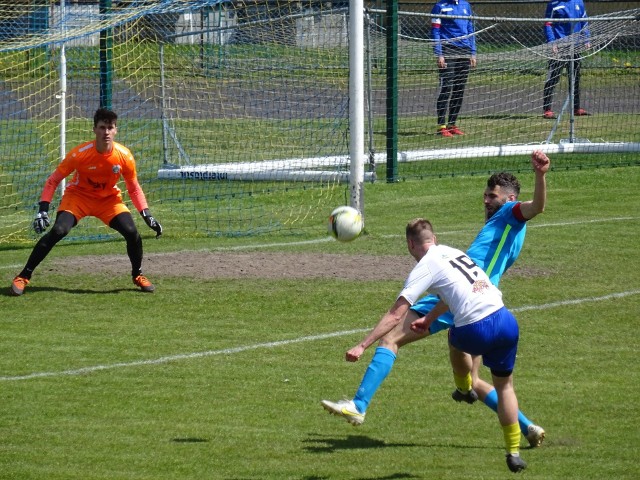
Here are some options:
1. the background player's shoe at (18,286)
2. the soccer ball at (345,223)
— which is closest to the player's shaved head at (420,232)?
the soccer ball at (345,223)

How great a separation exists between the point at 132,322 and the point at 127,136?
1089 cm

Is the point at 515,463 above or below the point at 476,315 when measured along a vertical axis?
below

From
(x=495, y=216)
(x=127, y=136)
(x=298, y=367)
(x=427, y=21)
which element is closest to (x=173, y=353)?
(x=298, y=367)

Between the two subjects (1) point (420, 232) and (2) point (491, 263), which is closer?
(1) point (420, 232)

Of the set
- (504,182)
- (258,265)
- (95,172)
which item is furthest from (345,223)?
(258,265)

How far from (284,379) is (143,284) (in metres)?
3.49

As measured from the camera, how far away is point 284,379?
916 cm

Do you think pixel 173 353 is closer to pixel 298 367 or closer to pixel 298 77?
pixel 298 367

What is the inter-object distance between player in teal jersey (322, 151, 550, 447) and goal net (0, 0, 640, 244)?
7465 mm

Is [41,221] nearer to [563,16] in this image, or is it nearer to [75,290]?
[75,290]

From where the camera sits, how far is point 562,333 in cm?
1051

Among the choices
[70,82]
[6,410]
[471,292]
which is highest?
[70,82]

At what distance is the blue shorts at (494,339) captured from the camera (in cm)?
707

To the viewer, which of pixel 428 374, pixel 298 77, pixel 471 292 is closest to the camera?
pixel 471 292
